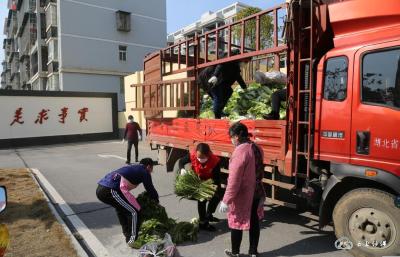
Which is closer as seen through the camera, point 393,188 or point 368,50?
point 393,188

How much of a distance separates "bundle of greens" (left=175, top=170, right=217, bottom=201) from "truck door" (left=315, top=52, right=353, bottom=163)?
1.56m

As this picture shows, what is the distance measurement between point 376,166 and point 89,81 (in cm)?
2959

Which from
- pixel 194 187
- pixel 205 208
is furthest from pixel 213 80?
pixel 205 208

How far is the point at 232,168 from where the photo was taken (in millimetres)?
3988

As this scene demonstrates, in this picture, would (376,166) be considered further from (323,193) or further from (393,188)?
(323,193)

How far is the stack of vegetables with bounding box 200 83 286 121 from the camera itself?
596 centimetres

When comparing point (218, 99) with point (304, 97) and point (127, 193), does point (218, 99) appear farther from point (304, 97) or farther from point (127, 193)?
point (127, 193)

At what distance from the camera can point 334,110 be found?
4285mm

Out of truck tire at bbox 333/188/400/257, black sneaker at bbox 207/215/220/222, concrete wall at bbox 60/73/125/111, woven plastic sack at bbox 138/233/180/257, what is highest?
concrete wall at bbox 60/73/125/111

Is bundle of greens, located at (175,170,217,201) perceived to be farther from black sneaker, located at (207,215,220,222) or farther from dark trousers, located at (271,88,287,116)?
dark trousers, located at (271,88,287,116)

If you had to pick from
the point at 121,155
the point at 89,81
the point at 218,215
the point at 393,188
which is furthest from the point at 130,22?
the point at 393,188

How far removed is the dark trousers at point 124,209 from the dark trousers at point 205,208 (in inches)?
38.4

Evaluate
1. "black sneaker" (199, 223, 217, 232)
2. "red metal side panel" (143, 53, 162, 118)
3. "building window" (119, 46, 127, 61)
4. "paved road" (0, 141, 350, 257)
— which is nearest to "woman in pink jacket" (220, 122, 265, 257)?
"paved road" (0, 141, 350, 257)

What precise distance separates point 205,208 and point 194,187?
0.38 meters
